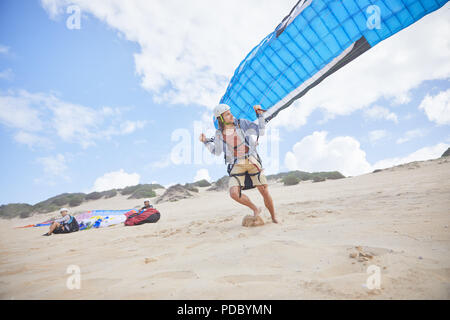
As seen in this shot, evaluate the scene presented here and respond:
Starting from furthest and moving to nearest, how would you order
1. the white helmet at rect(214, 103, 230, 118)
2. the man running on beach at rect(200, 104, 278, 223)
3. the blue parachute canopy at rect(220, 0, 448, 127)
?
the blue parachute canopy at rect(220, 0, 448, 127) < the white helmet at rect(214, 103, 230, 118) < the man running on beach at rect(200, 104, 278, 223)

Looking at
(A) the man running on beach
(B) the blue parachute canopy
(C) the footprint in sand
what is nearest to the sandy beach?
(C) the footprint in sand

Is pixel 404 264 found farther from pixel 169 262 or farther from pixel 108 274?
pixel 108 274

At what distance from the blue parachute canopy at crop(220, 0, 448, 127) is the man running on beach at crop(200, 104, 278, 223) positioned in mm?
2401

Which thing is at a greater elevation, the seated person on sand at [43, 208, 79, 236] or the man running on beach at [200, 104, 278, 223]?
the man running on beach at [200, 104, 278, 223]

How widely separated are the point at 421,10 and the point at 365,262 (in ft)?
17.8

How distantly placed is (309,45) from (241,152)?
11.4 ft

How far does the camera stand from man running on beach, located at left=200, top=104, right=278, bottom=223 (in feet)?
12.0

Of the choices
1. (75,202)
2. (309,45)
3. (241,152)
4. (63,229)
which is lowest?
(63,229)

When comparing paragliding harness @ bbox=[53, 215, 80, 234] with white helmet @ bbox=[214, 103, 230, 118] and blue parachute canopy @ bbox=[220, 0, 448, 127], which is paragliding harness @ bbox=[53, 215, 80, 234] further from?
white helmet @ bbox=[214, 103, 230, 118]

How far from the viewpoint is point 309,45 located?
5.34 meters

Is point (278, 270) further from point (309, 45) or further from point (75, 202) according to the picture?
point (75, 202)

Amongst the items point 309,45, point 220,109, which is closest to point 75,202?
point 220,109
